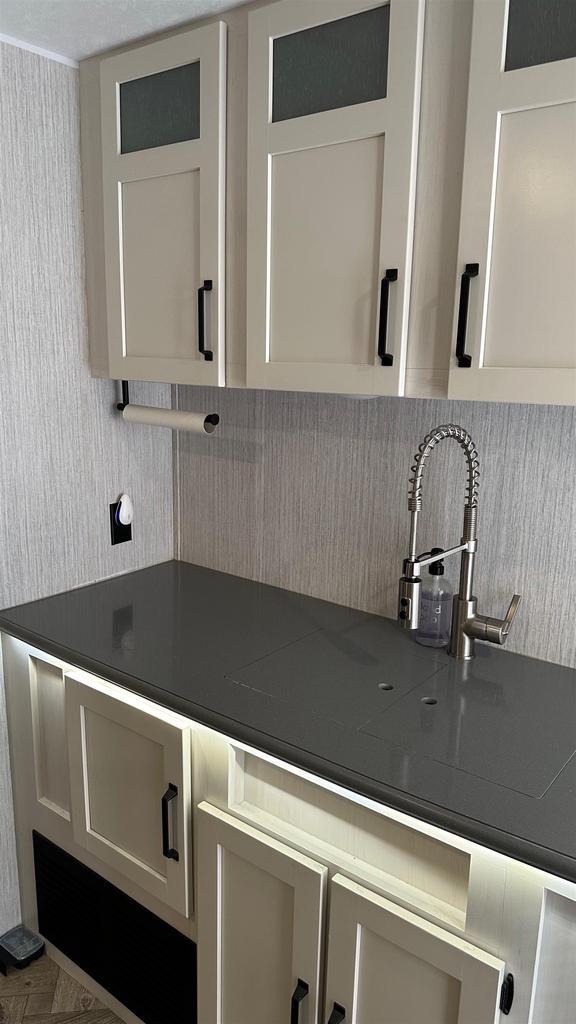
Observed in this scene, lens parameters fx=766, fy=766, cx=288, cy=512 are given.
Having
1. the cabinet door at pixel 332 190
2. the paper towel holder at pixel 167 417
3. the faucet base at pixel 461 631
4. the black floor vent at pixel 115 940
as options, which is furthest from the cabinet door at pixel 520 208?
the black floor vent at pixel 115 940

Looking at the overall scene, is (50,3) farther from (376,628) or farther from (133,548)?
(376,628)

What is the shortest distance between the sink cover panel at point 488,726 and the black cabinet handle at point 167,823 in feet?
1.33

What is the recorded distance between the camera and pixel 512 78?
1.17 m

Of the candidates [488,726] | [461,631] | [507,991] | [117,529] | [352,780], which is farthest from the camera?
[117,529]

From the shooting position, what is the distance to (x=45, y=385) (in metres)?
1.87

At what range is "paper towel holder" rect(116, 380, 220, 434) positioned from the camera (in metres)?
1.83

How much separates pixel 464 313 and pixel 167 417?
861 millimetres

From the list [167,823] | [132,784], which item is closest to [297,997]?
[167,823]

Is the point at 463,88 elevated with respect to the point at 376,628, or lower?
elevated

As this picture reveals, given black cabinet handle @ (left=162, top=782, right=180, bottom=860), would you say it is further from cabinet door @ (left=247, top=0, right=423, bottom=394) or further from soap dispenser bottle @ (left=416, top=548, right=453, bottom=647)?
cabinet door @ (left=247, top=0, right=423, bottom=394)

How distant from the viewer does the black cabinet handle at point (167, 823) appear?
1459mm

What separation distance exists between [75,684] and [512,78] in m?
1.39

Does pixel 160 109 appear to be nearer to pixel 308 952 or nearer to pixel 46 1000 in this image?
pixel 308 952

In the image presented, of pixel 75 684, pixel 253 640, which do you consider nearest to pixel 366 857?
pixel 253 640
